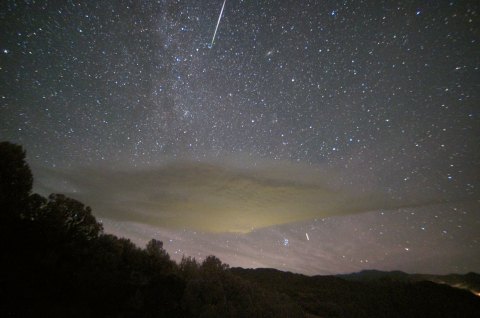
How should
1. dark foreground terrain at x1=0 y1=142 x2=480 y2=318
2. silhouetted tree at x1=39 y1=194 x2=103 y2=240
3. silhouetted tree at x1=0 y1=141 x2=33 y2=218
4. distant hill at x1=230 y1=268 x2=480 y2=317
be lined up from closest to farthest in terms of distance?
dark foreground terrain at x1=0 y1=142 x2=480 y2=318
silhouetted tree at x1=0 y1=141 x2=33 y2=218
silhouetted tree at x1=39 y1=194 x2=103 y2=240
distant hill at x1=230 y1=268 x2=480 y2=317

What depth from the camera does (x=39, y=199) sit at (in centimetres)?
1055

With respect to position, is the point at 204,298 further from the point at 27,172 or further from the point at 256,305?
the point at 27,172

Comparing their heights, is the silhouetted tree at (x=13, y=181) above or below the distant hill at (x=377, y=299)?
above

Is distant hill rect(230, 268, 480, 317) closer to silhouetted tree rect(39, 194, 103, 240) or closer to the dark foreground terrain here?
the dark foreground terrain

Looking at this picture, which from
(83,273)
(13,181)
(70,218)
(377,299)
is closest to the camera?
(83,273)

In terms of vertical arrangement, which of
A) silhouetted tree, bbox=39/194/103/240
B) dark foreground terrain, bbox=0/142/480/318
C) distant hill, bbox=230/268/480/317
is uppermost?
silhouetted tree, bbox=39/194/103/240

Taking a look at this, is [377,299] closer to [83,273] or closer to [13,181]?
[83,273]

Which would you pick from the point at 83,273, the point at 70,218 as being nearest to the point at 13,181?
the point at 70,218

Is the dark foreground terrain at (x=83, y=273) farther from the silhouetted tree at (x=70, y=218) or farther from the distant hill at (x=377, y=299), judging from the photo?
the distant hill at (x=377, y=299)

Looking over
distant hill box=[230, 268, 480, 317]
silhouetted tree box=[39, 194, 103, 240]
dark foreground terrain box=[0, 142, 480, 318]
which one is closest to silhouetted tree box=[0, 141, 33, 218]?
dark foreground terrain box=[0, 142, 480, 318]

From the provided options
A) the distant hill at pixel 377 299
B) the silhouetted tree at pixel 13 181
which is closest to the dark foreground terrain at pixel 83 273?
the silhouetted tree at pixel 13 181

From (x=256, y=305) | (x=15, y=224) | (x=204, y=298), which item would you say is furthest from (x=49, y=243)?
(x=256, y=305)

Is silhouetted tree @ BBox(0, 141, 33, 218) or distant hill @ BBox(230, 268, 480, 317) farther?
distant hill @ BBox(230, 268, 480, 317)

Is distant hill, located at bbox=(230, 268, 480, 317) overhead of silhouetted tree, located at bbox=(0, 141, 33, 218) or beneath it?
beneath
